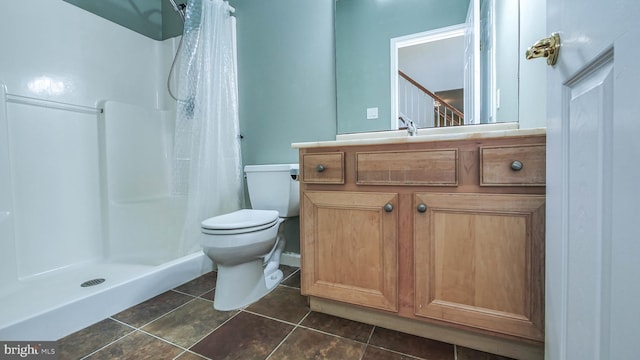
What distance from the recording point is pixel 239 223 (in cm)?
133

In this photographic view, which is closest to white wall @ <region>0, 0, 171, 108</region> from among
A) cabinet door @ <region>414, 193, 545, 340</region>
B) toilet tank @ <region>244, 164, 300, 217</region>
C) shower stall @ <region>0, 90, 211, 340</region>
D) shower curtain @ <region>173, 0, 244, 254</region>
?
shower stall @ <region>0, 90, 211, 340</region>

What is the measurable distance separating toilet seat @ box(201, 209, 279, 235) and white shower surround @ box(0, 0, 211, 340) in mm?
515

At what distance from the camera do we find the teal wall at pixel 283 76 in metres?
1.81

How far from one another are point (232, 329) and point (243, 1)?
7.27 feet

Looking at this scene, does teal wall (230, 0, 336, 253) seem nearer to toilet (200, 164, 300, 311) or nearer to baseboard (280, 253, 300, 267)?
baseboard (280, 253, 300, 267)

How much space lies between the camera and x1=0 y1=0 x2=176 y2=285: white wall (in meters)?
1.50

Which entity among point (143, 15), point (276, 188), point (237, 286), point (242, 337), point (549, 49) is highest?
point (143, 15)

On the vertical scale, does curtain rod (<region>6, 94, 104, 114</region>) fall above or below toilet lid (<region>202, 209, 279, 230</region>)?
above

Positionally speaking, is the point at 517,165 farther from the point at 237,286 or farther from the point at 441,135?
the point at 237,286

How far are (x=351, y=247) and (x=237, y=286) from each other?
683mm

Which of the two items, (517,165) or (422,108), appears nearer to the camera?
(517,165)

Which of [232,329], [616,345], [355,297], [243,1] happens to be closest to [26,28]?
[243,1]

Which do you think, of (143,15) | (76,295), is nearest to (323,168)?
(76,295)

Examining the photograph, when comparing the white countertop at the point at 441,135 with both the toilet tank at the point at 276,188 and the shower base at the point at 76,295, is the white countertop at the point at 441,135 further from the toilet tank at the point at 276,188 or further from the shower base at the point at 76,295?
the shower base at the point at 76,295
